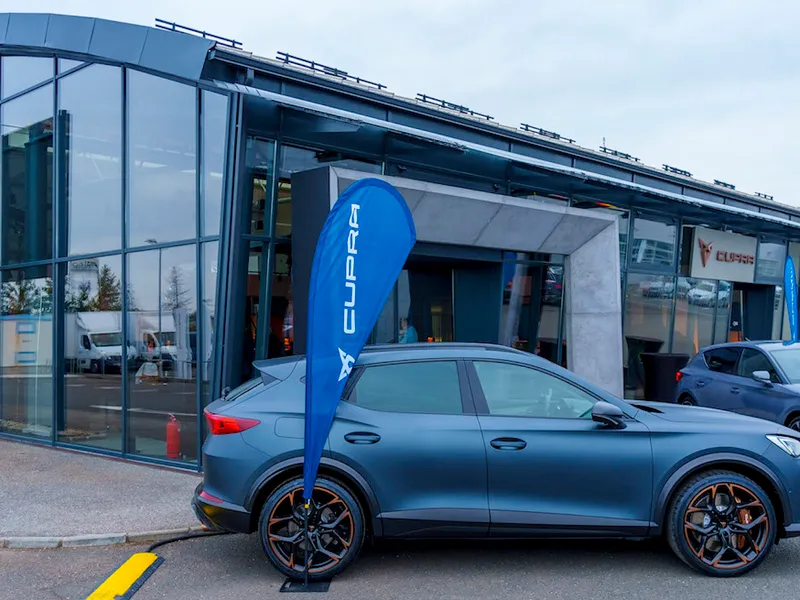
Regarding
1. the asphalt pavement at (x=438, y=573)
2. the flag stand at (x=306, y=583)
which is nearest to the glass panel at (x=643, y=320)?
the asphalt pavement at (x=438, y=573)

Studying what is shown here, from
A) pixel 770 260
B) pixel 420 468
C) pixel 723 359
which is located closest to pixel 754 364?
pixel 723 359

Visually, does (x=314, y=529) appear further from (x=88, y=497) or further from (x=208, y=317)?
(x=208, y=317)

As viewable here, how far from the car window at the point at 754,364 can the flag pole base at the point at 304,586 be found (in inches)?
290

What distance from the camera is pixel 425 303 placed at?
12.9 meters

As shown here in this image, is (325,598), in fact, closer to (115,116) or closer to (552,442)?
(552,442)

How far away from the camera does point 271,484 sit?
5.52 meters

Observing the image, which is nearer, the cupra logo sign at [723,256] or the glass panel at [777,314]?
the cupra logo sign at [723,256]

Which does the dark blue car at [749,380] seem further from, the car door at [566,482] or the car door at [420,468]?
the car door at [420,468]

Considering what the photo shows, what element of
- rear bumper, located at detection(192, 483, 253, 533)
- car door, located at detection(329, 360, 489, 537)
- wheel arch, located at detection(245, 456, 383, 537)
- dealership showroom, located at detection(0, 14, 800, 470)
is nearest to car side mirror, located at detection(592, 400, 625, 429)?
car door, located at detection(329, 360, 489, 537)

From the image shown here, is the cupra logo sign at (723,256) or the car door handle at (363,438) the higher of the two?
the cupra logo sign at (723,256)

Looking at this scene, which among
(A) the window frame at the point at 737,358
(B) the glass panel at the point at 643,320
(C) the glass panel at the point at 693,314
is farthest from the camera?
(C) the glass panel at the point at 693,314

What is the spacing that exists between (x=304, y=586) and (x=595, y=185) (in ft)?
34.1

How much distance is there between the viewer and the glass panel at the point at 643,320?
1595 centimetres

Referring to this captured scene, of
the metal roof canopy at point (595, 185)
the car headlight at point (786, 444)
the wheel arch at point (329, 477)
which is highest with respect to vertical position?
the metal roof canopy at point (595, 185)
